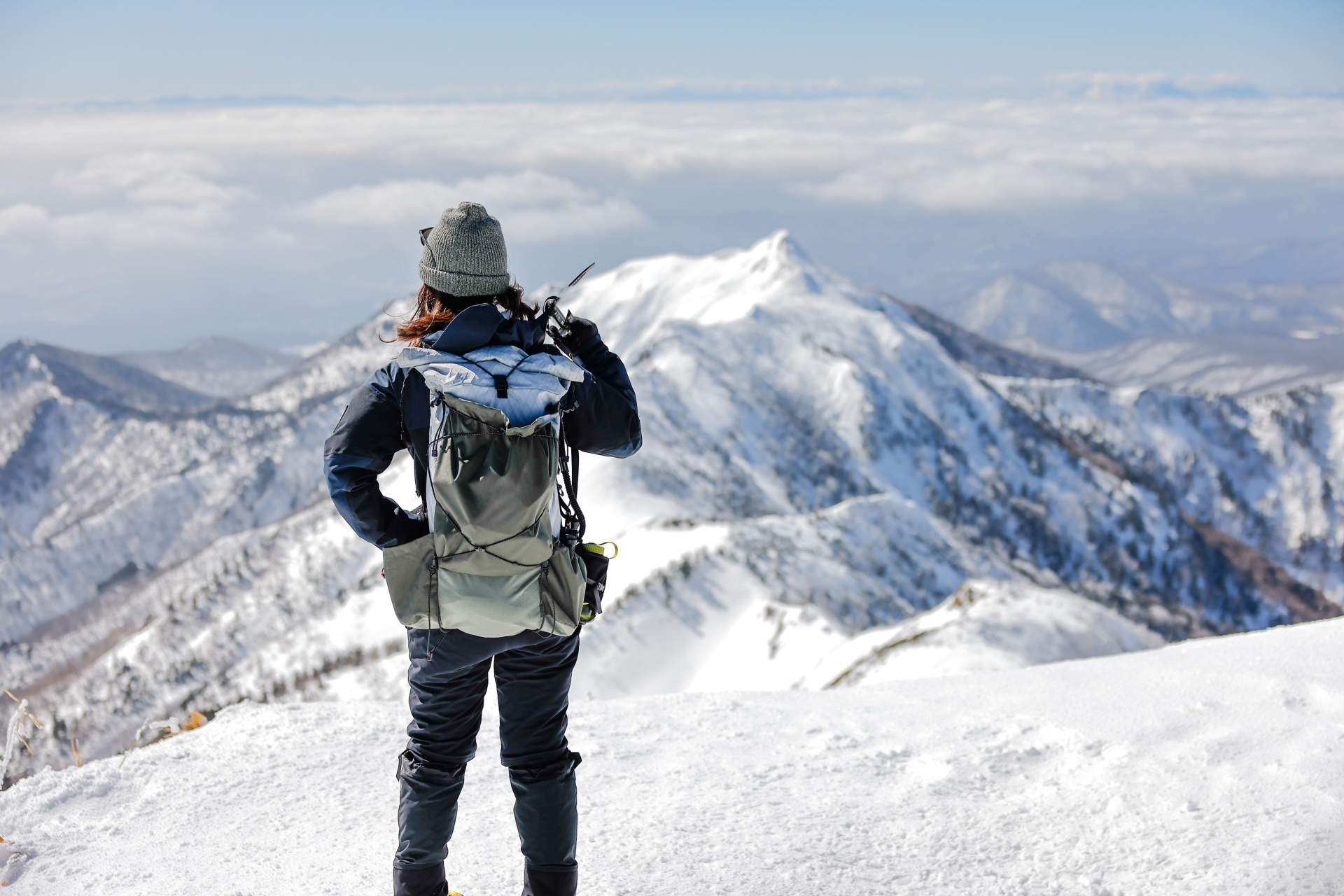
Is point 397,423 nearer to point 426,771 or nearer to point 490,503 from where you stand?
point 490,503

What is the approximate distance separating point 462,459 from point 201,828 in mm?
5438

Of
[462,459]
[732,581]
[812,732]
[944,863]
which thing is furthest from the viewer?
[732,581]

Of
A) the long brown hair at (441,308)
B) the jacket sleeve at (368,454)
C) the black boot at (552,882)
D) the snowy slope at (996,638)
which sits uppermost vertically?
the long brown hair at (441,308)

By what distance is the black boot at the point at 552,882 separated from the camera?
574 cm

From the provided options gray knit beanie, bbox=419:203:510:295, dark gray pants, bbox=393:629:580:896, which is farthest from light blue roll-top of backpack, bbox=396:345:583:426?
dark gray pants, bbox=393:629:580:896

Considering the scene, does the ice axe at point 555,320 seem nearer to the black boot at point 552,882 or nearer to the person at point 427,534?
the person at point 427,534

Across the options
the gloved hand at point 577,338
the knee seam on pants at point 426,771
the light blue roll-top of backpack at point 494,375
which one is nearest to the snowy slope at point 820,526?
the knee seam on pants at point 426,771

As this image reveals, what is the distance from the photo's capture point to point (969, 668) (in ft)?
91.2

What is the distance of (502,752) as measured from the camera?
5594 millimetres

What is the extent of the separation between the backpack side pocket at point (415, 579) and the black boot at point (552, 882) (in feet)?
6.60

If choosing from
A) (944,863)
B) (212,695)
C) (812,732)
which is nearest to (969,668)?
(812,732)

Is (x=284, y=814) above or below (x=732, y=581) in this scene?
above

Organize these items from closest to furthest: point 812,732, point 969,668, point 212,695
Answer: point 812,732
point 969,668
point 212,695

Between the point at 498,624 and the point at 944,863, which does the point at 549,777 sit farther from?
the point at 944,863
